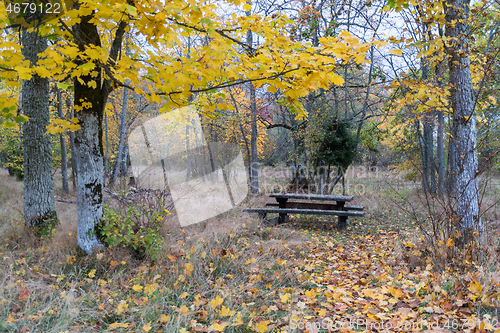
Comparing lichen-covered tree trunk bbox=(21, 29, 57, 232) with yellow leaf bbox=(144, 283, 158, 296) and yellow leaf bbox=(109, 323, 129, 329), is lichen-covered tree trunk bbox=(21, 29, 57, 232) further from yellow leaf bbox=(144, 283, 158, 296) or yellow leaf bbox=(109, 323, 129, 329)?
yellow leaf bbox=(109, 323, 129, 329)

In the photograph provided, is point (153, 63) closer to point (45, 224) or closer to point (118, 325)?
point (118, 325)

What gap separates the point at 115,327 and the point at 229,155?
679 inches

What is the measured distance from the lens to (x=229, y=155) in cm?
1948

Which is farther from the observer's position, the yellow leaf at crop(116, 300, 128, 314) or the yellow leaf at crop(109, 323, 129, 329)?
the yellow leaf at crop(116, 300, 128, 314)

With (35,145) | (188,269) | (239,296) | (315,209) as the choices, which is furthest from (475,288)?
(35,145)

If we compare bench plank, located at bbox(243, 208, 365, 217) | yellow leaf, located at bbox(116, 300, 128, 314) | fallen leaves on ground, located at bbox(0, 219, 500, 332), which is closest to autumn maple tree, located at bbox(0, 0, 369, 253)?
fallen leaves on ground, located at bbox(0, 219, 500, 332)

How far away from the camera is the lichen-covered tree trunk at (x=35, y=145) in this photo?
4.92 m

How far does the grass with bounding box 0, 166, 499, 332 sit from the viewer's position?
8.13 feet

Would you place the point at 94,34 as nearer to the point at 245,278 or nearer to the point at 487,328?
the point at 245,278

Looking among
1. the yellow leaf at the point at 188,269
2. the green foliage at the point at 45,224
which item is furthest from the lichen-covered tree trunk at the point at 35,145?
the yellow leaf at the point at 188,269

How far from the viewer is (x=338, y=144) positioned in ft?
35.4

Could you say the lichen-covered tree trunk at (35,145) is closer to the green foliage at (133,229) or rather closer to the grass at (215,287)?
the grass at (215,287)

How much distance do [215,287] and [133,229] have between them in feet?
5.29

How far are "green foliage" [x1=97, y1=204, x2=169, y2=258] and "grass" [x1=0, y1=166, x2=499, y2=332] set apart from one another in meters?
0.16
